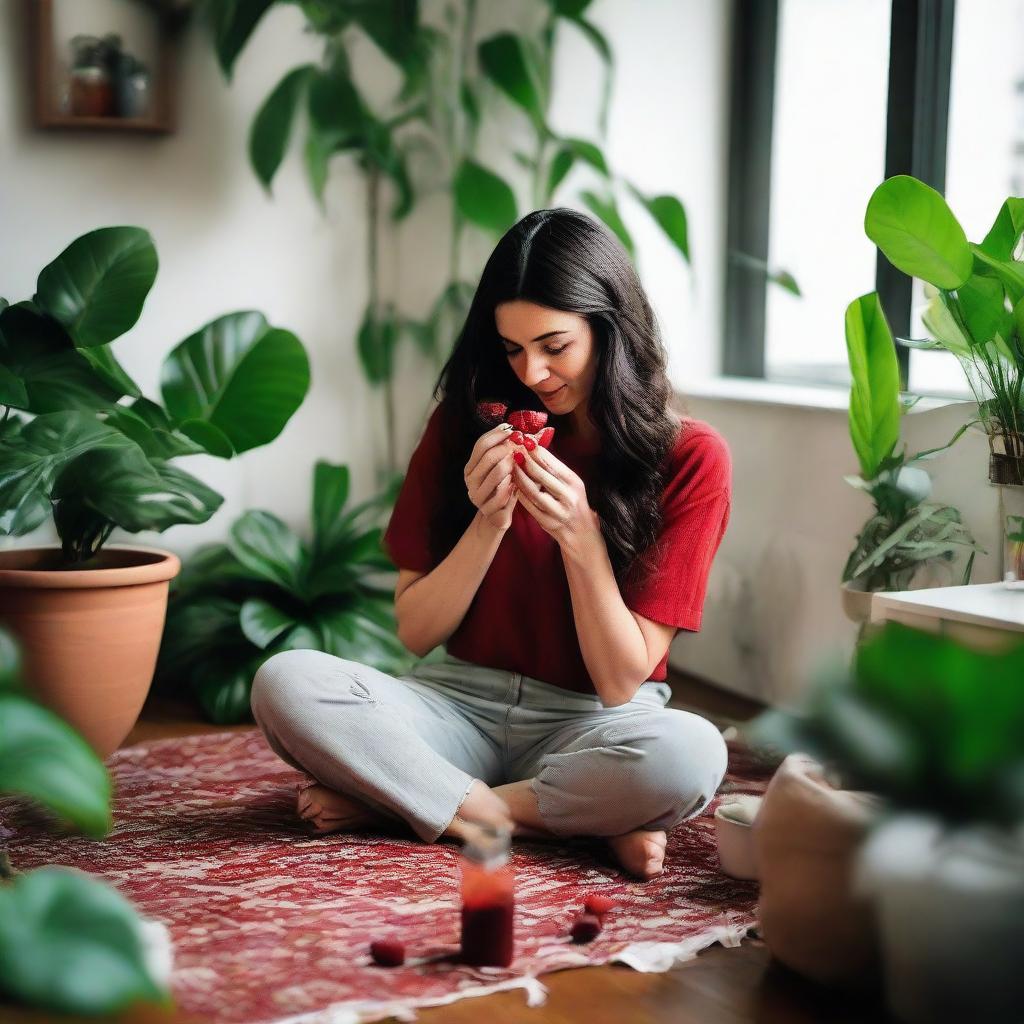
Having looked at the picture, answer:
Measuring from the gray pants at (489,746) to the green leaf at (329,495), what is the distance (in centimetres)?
109

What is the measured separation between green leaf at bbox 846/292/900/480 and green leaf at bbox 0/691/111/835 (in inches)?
61.2

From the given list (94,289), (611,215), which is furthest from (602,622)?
(611,215)

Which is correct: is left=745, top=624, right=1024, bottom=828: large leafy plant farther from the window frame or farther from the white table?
the window frame

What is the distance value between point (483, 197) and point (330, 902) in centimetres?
196

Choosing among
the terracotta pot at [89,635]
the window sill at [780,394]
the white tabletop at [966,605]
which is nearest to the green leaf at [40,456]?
the terracotta pot at [89,635]

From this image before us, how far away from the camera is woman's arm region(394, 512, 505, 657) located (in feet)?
6.81

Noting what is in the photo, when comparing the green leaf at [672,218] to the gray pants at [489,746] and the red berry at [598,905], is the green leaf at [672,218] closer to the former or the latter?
the gray pants at [489,746]

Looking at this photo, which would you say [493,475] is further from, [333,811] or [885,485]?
[885,485]

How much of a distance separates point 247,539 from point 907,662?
199 centimetres

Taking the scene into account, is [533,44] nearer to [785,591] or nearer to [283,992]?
[785,591]

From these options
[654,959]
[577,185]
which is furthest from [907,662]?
[577,185]

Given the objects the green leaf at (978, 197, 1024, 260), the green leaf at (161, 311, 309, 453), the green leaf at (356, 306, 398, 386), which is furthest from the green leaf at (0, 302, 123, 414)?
the green leaf at (978, 197, 1024, 260)

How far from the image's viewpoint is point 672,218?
3.15 metres

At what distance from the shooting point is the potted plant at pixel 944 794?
1.22 metres
